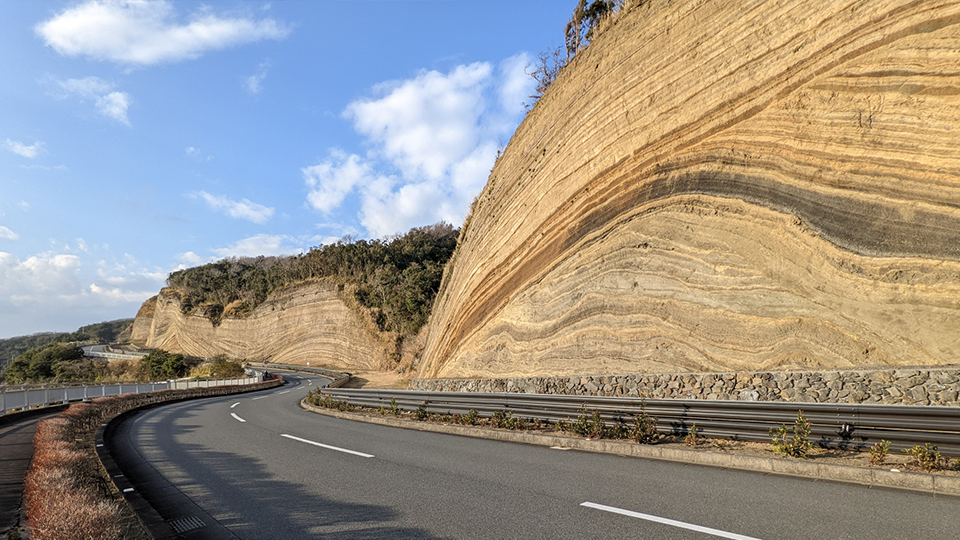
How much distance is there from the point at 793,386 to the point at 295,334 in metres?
50.2

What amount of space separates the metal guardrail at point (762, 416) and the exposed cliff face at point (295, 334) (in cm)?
3507

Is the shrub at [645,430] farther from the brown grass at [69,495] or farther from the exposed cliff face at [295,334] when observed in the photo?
the exposed cliff face at [295,334]

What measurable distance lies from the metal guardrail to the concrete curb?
0.64m

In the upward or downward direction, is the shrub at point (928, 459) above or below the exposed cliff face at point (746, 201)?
below

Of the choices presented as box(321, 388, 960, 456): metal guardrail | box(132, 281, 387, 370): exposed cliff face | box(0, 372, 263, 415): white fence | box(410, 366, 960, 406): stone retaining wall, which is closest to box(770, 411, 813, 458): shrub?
box(321, 388, 960, 456): metal guardrail

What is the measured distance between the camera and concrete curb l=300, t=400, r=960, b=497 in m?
5.16

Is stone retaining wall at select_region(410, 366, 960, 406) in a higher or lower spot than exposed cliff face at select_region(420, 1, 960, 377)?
lower

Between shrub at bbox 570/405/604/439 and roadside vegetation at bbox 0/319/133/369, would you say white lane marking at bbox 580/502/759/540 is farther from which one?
roadside vegetation at bbox 0/319/133/369

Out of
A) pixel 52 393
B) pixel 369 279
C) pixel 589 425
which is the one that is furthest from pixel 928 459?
pixel 369 279

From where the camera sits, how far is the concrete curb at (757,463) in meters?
5.16

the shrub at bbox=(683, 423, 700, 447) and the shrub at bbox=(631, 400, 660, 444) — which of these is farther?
the shrub at bbox=(631, 400, 660, 444)

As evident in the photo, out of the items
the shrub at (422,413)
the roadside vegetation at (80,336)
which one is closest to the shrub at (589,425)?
the shrub at (422,413)

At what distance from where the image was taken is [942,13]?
956 centimetres

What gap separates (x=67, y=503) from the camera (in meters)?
4.33
